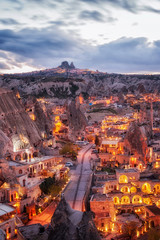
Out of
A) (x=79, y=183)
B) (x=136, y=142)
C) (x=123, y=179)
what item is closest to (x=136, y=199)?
(x=123, y=179)

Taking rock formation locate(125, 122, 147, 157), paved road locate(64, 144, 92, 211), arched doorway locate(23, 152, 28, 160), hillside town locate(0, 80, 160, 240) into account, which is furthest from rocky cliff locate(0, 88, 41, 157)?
rock formation locate(125, 122, 147, 157)

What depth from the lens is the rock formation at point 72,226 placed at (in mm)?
13547

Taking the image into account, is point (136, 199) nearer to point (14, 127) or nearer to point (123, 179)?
point (123, 179)

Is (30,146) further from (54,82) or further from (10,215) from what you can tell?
(54,82)

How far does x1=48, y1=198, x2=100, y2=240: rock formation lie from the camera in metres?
13.5

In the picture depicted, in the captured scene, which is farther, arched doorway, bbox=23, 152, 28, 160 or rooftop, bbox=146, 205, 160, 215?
arched doorway, bbox=23, 152, 28, 160

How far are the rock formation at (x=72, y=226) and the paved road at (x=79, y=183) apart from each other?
11.0 meters

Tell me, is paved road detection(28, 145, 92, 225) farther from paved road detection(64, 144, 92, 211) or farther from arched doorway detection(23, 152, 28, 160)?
arched doorway detection(23, 152, 28, 160)

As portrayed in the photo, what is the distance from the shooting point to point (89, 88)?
127625 millimetres

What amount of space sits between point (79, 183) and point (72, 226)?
17730 millimetres

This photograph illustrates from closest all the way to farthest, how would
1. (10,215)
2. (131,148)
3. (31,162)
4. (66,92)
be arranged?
1. (10,215)
2. (31,162)
3. (131,148)
4. (66,92)

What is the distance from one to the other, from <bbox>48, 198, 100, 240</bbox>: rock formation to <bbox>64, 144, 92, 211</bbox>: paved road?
36.2 feet

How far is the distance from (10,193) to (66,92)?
93746 millimetres

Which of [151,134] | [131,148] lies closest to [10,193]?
[131,148]
